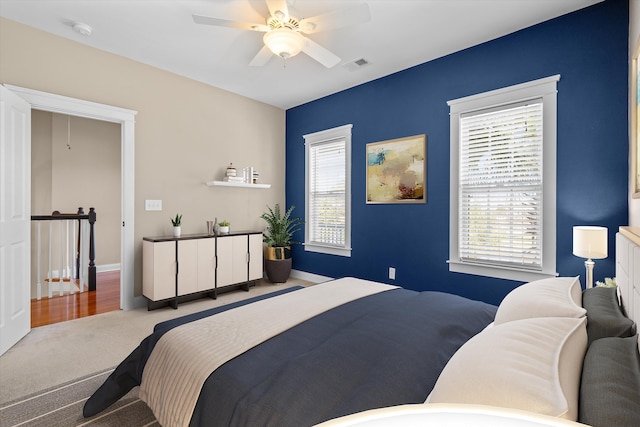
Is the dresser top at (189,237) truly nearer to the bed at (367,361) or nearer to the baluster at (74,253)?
the baluster at (74,253)

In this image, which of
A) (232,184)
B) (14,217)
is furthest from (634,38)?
(14,217)

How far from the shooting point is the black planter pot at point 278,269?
4715 mm

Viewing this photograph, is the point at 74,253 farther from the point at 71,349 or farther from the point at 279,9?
the point at 279,9

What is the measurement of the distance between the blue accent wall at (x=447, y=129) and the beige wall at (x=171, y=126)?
0.70 m

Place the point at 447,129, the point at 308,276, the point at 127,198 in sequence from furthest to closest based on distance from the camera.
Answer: the point at 308,276 → the point at 127,198 → the point at 447,129

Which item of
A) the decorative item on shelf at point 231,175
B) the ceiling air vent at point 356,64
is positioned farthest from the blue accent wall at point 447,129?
the decorative item on shelf at point 231,175

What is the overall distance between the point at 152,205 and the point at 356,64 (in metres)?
2.98

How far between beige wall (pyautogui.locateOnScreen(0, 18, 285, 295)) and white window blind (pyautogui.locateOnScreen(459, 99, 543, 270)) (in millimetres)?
2991

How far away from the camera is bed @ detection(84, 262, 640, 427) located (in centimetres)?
71

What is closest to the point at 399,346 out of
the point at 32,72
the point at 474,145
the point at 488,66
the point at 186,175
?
the point at 474,145

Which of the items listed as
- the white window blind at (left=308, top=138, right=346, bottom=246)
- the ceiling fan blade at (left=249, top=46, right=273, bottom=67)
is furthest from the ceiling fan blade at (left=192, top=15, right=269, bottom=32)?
the white window blind at (left=308, top=138, right=346, bottom=246)

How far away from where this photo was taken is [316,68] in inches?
147

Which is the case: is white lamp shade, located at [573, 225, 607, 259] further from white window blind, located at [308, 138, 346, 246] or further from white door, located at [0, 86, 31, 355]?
white door, located at [0, 86, 31, 355]

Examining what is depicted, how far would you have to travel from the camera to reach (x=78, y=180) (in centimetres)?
545
